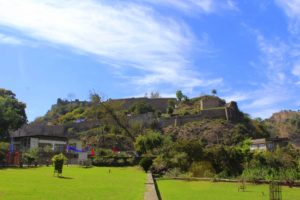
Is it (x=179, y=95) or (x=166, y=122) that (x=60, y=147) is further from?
(x=179, y=95)

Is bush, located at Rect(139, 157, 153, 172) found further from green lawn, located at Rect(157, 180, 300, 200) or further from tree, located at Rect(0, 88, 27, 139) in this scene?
tree, located at Rect(0, 88, 27, 139)

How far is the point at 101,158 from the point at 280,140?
36.3 m

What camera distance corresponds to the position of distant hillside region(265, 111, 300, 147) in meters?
116

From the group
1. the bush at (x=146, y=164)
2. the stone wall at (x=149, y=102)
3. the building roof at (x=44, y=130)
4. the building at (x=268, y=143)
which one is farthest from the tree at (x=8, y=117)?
the building at (x=268, y=143)

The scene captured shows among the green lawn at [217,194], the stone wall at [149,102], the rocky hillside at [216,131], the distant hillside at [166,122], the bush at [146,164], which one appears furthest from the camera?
the stone wall at [149,102]

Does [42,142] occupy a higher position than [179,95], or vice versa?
[179,95]

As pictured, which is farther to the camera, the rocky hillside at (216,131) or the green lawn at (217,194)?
the rocky hillside at (216,131)

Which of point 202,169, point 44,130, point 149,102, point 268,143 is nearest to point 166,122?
point 149,102

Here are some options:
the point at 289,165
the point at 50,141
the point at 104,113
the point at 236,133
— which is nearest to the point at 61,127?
the point at 104,113

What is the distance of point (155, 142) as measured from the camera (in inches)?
2215

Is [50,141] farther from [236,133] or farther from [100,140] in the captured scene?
[236,133]

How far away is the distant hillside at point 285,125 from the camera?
116 m

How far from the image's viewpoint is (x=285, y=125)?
12762 cm

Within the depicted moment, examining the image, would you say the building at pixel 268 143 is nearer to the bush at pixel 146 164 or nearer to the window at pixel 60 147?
the window at pixel 60 147
